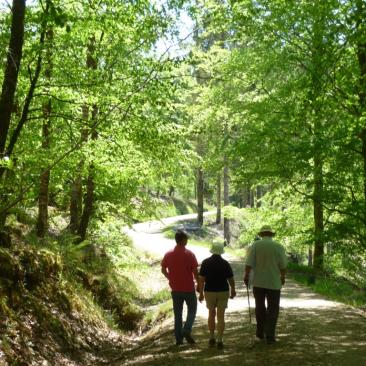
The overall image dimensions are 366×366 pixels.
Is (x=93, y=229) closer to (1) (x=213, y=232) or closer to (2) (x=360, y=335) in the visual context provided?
(2) (x=360, y=335)

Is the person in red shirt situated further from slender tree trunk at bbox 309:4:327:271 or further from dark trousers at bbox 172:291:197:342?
slender tree trunk at bbox 309:4:327:271

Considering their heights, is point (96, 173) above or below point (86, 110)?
below

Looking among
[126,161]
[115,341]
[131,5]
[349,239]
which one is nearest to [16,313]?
[115,341]

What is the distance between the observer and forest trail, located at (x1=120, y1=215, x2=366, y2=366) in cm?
803

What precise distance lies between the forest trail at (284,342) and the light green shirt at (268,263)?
1133mm

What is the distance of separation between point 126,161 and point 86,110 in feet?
9.09

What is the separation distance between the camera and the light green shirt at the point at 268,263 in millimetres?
8742

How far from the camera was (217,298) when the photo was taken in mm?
8891

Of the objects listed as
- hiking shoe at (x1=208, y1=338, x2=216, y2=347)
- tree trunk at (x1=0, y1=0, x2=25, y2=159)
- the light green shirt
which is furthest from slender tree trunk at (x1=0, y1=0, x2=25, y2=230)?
the light green shirt

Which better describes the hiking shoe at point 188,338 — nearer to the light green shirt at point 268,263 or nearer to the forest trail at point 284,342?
the forest trail at point 284,342

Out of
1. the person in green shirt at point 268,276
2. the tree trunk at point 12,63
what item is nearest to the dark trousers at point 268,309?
the person in green shirt at point 268,276

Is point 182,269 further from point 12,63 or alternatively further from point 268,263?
point 12,63

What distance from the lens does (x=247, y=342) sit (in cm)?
923

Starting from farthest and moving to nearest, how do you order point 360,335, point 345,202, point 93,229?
point 93,229
point 345,202
point 360,335
